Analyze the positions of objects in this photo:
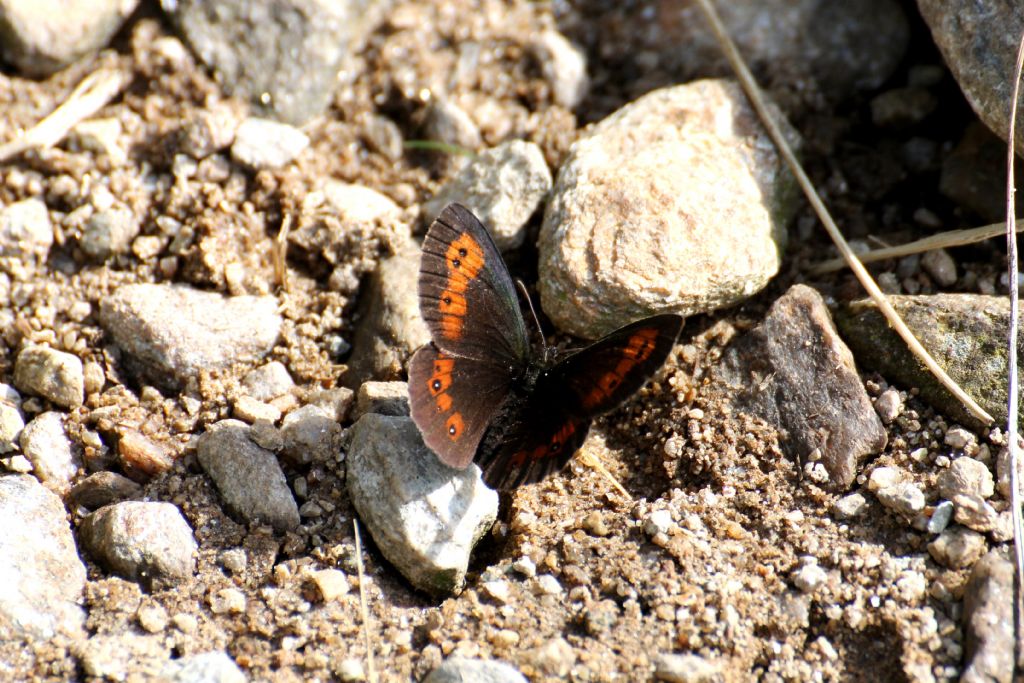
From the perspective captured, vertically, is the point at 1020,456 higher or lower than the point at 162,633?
higher

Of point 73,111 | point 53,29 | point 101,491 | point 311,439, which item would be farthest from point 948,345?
point 53,29

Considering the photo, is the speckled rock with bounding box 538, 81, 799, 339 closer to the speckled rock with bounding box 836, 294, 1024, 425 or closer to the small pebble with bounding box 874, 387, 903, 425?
the speckled rock with bounding box 836, 294, 1024, 425

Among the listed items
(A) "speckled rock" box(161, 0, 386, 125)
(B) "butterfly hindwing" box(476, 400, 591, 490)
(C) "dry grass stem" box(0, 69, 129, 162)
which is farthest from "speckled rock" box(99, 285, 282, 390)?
(B) "butterfly hindwing" box(476, 400, 591, 490)

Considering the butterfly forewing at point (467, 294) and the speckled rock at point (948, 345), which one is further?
the speckled rock at point (948, 345)

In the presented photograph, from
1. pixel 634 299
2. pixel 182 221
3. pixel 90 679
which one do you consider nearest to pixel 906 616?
pixel 634 299

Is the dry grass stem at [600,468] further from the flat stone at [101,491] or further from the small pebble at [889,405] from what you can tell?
the flat stone at [101,491]

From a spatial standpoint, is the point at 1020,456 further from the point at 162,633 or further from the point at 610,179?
the point at 162,633

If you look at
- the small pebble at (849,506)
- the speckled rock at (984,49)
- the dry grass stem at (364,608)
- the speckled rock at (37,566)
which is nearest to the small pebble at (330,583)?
the dry grass stem at (364,608)
